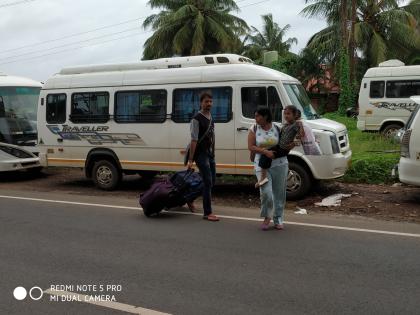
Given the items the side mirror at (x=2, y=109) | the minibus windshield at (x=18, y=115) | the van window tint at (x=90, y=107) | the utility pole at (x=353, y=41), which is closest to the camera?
the van window tint at (x=90, y=107)

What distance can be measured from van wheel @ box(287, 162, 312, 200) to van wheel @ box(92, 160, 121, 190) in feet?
12.7

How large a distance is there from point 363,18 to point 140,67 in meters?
25.0

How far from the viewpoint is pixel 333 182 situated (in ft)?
35.2

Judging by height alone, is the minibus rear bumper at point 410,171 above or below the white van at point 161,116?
below

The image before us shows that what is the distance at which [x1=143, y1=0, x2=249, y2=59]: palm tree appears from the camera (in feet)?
110

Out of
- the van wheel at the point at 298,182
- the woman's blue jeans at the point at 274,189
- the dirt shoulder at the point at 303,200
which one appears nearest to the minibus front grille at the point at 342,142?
the van wheel at the point at 298,182

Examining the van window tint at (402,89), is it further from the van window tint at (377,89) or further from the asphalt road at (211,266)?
the asphalt road at (211,266)

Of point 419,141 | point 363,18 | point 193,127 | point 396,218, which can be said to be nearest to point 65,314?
point 193,127

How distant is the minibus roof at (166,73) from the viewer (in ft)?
31.0

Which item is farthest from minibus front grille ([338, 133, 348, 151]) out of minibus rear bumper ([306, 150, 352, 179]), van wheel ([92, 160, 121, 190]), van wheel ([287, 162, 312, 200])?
van wheel ([92, 160, 121, 190])

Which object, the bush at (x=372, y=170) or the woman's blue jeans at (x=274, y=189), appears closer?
the woman's blue jeans at (x=274, y=189)

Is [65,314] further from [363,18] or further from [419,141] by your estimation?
[363,18]

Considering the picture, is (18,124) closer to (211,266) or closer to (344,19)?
(211,266)

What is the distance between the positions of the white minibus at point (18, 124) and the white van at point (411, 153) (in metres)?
9.38
